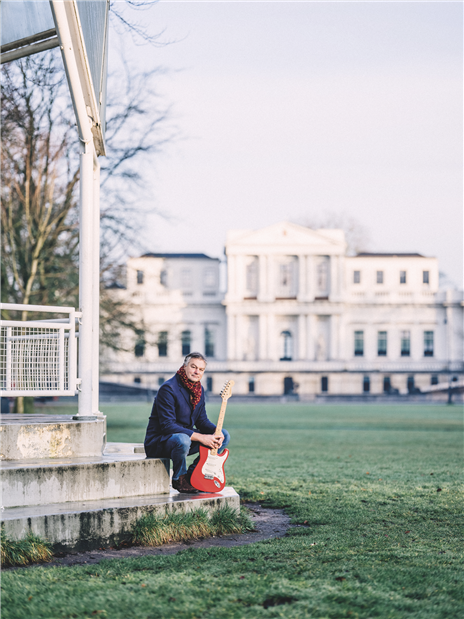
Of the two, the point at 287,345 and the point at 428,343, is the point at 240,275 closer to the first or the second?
the point at 287,345

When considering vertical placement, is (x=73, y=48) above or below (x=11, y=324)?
above

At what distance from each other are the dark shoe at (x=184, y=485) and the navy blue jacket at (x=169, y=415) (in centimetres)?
35

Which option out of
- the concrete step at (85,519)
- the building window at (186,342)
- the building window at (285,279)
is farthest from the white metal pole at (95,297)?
the building window at (186,342)

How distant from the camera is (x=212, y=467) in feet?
21.9

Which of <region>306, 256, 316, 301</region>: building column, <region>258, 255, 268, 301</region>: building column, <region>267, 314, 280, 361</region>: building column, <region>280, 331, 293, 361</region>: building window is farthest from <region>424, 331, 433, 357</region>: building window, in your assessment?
<region>258, 255, 268, 301</region>: building column

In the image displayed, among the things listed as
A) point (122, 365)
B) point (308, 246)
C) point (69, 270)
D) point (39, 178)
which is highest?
point (308, 246)

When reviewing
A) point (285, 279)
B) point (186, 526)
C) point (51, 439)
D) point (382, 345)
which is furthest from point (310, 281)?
point (186, 526)

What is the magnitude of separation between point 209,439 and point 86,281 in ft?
6.69

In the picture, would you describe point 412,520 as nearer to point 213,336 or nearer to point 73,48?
point 73,48

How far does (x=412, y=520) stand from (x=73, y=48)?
18.0ft

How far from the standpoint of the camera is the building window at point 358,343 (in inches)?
3312

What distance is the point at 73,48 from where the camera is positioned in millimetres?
6383

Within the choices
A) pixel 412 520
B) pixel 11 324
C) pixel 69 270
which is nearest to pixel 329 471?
pixel 412 520

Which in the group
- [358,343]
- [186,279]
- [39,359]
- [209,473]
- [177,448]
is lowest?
[209,473]
